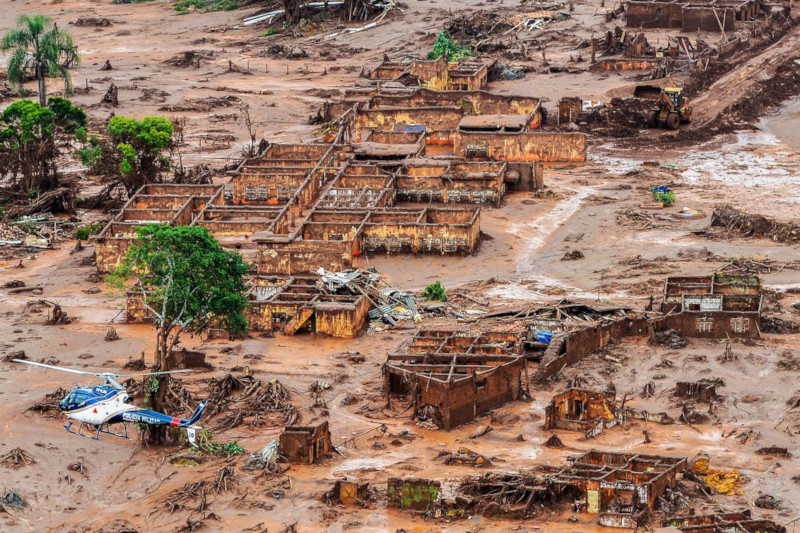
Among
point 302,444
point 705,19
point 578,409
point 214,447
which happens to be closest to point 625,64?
point 705,19

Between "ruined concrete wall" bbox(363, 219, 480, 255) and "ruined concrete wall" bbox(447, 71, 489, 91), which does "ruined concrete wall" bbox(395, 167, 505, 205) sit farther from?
"ruined concrete wall" bbox(447, 71, 489, 91)

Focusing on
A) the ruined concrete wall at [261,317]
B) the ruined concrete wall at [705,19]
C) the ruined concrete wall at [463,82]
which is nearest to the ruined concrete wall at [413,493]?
the ruined concrete wall at [261,317]

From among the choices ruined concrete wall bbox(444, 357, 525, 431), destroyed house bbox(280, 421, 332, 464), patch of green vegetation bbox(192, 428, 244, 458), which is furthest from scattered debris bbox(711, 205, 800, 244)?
patch of green vegetation bbox(192, 428, 244, 458)

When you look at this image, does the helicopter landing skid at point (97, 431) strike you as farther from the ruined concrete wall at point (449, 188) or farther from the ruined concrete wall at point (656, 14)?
the ruined concrete wall at point (656, 14)

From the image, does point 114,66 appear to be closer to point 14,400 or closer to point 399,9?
point 399,9

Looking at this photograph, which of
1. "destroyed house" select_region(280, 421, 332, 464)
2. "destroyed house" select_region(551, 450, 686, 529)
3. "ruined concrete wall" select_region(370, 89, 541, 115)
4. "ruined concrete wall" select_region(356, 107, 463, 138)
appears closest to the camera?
"destroyed house" select_region(551, 450, 686, 529)
